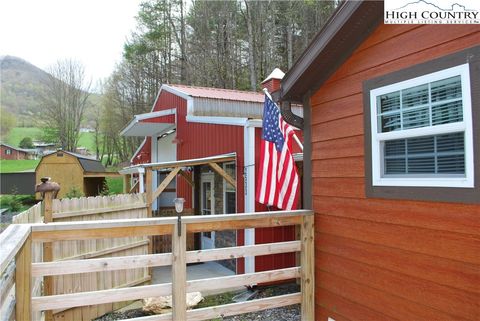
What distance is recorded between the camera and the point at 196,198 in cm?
1004

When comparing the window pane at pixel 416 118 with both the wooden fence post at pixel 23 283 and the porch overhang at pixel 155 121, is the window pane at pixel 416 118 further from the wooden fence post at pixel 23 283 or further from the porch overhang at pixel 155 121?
the porch overhang at pixel 155 121

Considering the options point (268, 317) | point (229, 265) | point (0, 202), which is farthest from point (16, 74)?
point (268, 317)

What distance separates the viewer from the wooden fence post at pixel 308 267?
3779 mm

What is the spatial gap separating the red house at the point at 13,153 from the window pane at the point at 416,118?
4974 cm

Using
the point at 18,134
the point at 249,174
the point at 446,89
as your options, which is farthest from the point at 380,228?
the point at 18,134

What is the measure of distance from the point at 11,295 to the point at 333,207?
2.73m

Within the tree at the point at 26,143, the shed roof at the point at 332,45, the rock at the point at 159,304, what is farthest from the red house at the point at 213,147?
the tree at the point at 26,143

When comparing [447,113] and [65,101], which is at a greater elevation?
[65,101]

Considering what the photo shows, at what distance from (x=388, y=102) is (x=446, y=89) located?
0.51 m

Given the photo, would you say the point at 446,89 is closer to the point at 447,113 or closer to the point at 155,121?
the point at 447,113

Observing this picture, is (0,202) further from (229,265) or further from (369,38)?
(369,38)

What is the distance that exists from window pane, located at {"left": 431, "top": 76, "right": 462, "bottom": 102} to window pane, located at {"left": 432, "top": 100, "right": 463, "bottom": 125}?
5 cm

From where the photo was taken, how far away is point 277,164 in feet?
14.3

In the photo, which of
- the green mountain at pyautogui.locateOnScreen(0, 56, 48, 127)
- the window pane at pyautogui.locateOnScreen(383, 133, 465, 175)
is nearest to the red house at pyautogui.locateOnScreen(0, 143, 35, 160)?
the green mountain at pyautogui.locateOnScreen(0, 56, 48, 127)
